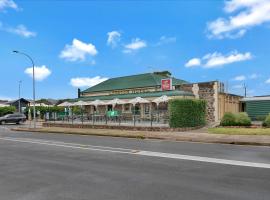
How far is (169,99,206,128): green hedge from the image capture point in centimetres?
2939

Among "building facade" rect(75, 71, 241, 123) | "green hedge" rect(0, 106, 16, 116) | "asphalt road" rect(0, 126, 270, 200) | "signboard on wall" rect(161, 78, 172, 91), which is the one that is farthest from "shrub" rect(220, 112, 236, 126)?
"green hedge" rect(0, 106, 16, 116)

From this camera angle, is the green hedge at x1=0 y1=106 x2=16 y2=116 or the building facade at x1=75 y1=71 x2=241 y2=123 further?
the green hedge at x1=0 y1=106 x2=16 y2=116

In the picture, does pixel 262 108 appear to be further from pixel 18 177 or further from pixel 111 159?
pixel 18 177

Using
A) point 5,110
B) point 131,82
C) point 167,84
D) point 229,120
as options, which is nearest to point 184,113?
point 229,120

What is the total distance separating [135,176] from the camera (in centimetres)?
994

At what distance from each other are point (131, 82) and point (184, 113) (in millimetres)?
26979

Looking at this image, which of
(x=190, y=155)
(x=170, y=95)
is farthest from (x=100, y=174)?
(x=170, y=95)

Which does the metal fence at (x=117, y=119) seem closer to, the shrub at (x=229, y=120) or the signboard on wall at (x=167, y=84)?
the shrub at (x=229, y=120)

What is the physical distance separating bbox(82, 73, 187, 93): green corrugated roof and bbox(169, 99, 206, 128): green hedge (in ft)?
65.1

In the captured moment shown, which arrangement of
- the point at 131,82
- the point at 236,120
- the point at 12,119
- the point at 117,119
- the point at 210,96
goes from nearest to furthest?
the point at 236,120
the point at 117,119
the point at 210,96
the point at 12,119
the point at 131,82

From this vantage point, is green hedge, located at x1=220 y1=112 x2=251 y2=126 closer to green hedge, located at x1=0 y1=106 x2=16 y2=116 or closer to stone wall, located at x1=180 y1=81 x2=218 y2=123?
stone wall, located at x1=180 y1=81 x2=218 y2=123

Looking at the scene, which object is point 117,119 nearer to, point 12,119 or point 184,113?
point 184,113

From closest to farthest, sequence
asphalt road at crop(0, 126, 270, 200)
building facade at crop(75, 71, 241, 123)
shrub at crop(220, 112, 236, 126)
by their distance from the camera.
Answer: asphalt road at crop(0, 126, 270, 200) → shrub at crop(220, 112, 236, 126) → building facade at crop(75, 71, 241, 123)

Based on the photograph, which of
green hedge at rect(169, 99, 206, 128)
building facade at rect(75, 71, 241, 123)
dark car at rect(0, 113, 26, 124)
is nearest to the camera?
green hedge at rect(169, 99, 206, 128)
